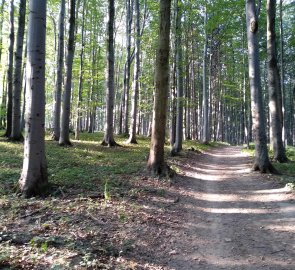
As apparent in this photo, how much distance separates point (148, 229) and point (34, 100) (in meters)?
3.59

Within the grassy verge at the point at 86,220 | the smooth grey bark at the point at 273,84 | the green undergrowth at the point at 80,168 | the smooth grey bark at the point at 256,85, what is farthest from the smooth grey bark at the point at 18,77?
the smooth grey bark at the point at 273,84

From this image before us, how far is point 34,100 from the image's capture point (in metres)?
6.71

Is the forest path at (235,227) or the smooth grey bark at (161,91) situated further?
the smooth grey bark at (161,91)

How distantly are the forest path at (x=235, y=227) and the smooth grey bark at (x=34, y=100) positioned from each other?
10.6 ft

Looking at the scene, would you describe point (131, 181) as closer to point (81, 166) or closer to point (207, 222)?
point (81, 166)

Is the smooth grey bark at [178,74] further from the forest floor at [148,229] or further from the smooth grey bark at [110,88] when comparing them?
the forest floor at [148,229]

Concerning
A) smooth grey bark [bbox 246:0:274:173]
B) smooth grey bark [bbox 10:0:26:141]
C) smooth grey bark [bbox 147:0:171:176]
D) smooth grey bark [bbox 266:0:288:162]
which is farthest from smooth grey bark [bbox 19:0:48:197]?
smooth grey bark [bbox 266:0:288:162]

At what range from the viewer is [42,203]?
20.7 feet

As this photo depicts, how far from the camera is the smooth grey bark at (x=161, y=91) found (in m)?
9.77

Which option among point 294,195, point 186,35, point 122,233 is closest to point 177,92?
point 186,35

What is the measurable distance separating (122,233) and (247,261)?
2027 millimetres

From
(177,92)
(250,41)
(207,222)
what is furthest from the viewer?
(177,92)

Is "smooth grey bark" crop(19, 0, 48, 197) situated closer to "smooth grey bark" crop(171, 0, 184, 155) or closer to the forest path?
the forest path

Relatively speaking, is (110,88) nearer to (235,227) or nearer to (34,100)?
(34,100)
